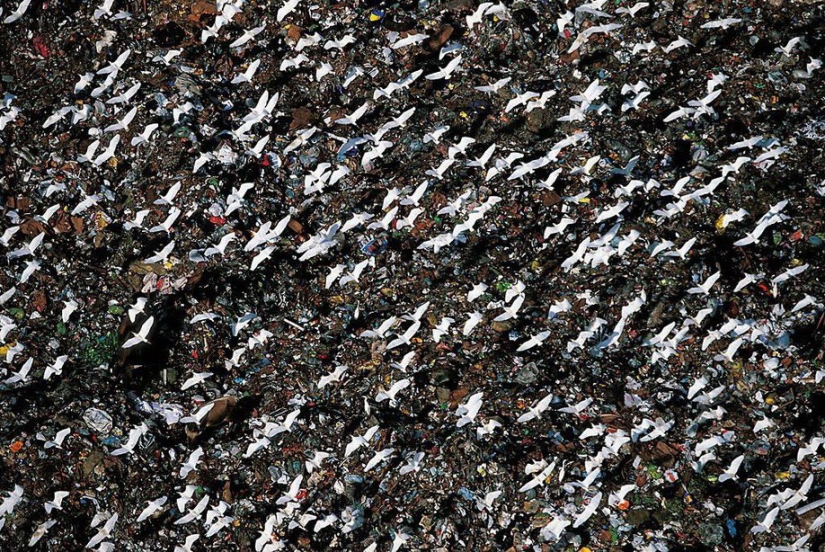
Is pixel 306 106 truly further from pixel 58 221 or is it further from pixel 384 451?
pixel 384 451

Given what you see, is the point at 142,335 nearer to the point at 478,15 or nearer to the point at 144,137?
the point at 144,137

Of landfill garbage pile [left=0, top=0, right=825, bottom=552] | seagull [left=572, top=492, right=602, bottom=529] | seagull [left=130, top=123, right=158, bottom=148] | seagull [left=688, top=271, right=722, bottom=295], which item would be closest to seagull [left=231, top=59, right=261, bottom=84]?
landfill garbage pile [left=0, top=0, right=825, bottom=552]

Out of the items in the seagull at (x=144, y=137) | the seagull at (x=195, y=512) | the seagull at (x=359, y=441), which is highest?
the seagull at (x=144, y=137)

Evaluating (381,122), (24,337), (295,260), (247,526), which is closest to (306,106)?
(381,122)

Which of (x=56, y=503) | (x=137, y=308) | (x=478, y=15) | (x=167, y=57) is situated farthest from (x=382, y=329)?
(x=167, y=57)

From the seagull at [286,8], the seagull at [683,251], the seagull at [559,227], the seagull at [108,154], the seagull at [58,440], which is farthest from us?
the seagull at [286,8]

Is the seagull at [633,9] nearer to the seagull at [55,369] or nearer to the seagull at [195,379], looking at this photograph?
the seagull at [195,379]

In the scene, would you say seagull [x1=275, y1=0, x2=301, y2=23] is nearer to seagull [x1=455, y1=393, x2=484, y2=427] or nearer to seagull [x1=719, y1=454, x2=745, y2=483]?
seagull [x1=455, y1=393, x2=484, y2=427]

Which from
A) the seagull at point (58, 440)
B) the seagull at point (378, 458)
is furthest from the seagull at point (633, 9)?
the seagull at point (58, 440)
